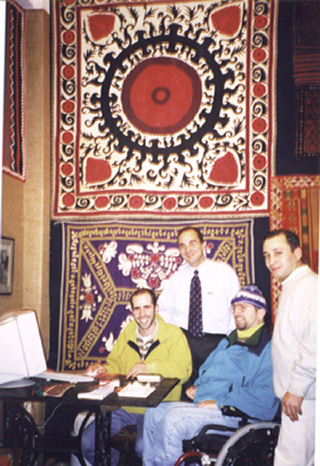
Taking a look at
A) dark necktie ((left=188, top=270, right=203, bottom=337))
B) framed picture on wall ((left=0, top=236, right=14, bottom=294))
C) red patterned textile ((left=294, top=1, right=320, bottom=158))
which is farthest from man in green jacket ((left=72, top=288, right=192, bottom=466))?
red patterned textile ((left=294, top=1, right=320, bottom=158))

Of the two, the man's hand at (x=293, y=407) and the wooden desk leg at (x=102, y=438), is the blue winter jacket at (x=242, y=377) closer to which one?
the man's hand at (x=293, y=407)

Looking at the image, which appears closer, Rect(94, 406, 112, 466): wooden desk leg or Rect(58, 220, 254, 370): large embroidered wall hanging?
Rect(94, 406, 112, 466): wooden desk leg

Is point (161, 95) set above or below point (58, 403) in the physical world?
above

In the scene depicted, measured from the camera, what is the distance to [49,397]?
3445 millimetres

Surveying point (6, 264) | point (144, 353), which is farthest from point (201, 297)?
point (6, 264)

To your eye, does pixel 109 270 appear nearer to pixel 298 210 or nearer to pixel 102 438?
pixel 102 438

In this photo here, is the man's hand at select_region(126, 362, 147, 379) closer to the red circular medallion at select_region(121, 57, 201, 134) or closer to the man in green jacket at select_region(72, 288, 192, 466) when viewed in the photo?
the man in green jacket at select_region(72, 288, 192, 466)

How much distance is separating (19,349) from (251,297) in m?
1.87

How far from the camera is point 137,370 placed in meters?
4.12

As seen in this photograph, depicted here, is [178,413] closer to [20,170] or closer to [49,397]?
[49,397]

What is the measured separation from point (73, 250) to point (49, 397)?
1.57m

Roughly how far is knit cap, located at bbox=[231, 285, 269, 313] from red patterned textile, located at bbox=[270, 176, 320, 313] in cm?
10

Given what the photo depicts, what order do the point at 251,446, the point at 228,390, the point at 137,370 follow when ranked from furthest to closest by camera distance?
the point at 137,370
the point at 228,390
the point at 251,446

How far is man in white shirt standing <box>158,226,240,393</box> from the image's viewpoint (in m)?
4.36
